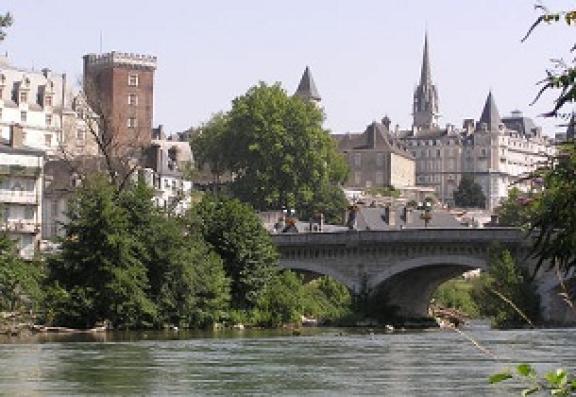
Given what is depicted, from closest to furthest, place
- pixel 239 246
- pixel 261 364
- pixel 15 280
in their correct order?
pixel 261 364 → pixel 15 280 → pixel 239 246

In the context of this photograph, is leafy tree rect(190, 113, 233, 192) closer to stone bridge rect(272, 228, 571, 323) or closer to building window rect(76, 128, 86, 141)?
building window rect(76, 128, 86, 141)

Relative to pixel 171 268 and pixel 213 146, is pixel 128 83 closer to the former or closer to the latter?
pixel 213 146

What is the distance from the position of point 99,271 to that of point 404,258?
76.0 ft

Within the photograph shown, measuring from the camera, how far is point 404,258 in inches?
2980

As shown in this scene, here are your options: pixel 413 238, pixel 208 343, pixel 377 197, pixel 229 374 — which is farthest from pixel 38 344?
pixel 377 197

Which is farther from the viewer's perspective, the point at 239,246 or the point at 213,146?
the point at 213,146

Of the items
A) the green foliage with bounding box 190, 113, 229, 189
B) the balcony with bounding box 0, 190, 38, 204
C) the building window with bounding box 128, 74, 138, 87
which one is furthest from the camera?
A: the building window with bounding box 128, 74, 138, 87

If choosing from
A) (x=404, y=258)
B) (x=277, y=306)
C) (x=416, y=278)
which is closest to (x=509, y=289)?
(x=404, y=258)

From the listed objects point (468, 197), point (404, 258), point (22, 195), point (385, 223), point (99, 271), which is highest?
point (468, 197)

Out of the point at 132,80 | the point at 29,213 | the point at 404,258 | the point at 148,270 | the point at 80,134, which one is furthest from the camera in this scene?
the point at 132,80

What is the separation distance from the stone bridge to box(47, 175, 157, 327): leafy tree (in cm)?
2063

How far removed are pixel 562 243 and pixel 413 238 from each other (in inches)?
2495

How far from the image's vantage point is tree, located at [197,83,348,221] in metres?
115

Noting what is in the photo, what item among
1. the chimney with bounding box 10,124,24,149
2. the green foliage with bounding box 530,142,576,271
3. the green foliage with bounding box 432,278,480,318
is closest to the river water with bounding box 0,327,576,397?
the green foliage with bounding box 530,142,576,271
